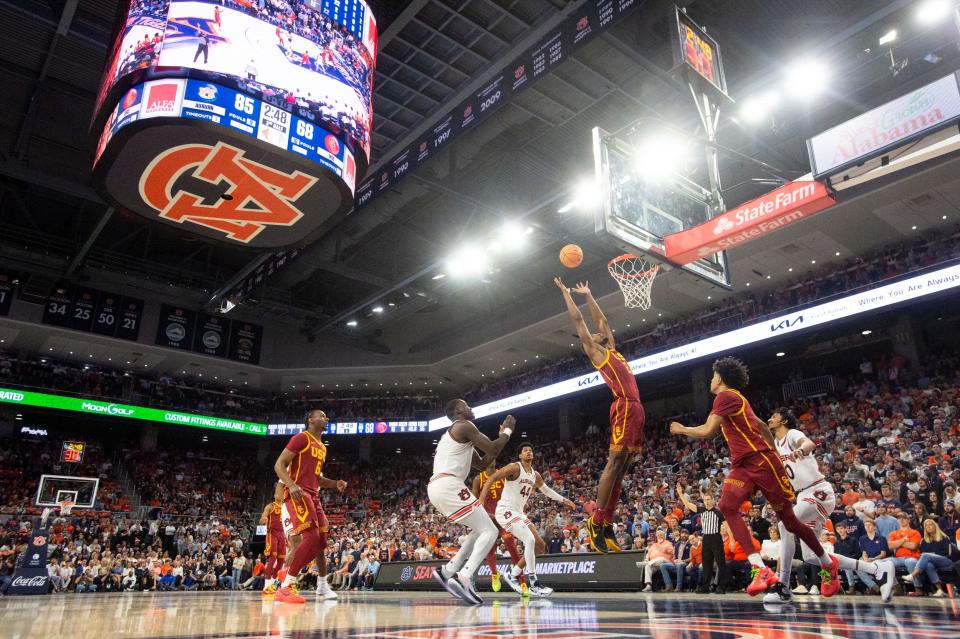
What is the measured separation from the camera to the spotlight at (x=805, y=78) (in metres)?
11.8

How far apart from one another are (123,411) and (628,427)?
2972 centimetres

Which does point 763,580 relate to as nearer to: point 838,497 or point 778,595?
point 778,595

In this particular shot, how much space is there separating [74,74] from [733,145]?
1563 centimetres

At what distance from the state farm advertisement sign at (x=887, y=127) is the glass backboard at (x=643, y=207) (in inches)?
84.5

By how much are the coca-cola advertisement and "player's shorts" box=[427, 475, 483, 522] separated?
44.1 ft

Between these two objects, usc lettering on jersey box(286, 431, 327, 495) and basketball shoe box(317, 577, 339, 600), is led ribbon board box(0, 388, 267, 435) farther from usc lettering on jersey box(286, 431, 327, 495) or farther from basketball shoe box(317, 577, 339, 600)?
usc lettering on jersey box(286, 431, 327, 495)

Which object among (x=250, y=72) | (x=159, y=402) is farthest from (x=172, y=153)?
(x=159, y=402)

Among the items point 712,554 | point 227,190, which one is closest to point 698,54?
point 227,190

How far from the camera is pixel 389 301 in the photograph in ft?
79.2

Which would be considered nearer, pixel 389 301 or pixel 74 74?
pixel 74 74

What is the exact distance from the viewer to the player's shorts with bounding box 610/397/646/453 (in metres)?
→ 5.87

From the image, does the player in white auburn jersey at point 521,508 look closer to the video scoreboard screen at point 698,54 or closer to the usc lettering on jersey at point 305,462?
the usc lettering on jersey at point 305,462

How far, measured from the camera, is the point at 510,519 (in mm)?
8562

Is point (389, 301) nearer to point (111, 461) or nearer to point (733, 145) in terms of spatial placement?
point (733, 145)
